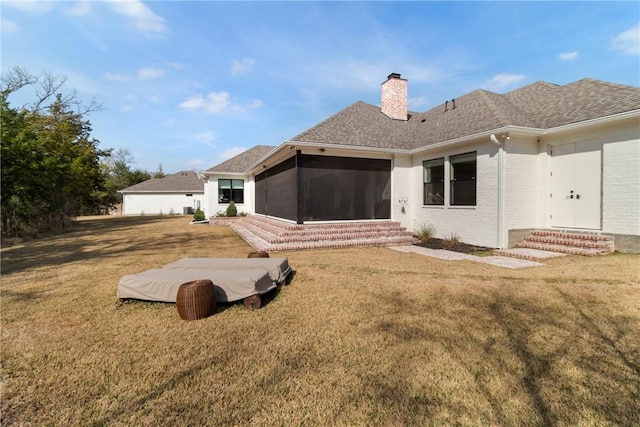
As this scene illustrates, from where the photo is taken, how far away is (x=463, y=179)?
31.8ft

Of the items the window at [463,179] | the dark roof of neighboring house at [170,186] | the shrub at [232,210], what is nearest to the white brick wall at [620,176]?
the window at [463,179]

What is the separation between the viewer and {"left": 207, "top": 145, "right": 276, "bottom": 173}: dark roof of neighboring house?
71.1 ft

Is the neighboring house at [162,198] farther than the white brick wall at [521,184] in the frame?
Yes

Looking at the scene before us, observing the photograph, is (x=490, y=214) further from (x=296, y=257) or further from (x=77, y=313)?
(x=77, y=313)

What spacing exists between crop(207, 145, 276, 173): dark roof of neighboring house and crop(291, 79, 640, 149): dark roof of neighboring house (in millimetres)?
11330

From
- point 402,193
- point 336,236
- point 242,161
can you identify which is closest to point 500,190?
point 402,193

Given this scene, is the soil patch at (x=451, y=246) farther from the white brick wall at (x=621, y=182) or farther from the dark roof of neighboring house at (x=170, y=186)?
the dark roof of neighboring house at (x=170, y=186)

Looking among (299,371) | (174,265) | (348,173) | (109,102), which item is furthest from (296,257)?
(109,102)

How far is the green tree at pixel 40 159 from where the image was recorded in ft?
42.0

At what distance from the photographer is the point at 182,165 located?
217 ft

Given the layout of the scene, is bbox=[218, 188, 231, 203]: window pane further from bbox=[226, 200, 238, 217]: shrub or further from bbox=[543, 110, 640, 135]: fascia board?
bbox=[543, 110, 640, 135]: fascia board

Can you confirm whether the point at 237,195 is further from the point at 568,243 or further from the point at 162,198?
the point at 568,243

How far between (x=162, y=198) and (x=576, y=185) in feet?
126

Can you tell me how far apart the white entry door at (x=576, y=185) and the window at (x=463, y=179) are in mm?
2152
